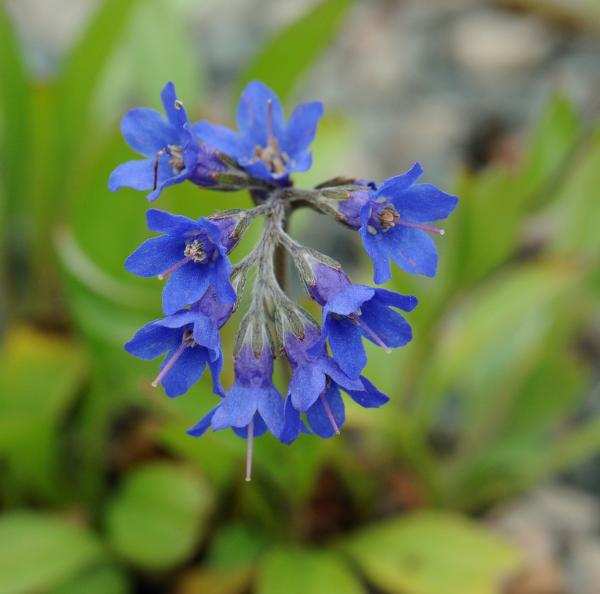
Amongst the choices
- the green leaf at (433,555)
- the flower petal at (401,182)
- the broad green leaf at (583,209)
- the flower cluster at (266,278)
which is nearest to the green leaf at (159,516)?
the green leaf at (433,555)

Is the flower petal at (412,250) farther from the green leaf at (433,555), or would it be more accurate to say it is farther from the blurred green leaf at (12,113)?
the blurred green leaf at (12,113)

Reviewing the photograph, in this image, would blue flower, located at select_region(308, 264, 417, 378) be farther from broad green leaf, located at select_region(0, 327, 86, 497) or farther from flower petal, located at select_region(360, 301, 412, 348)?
broad green leaf, located at select_region(0, 327, 86, 497)

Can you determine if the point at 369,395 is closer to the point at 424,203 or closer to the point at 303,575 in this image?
the point at 424,203

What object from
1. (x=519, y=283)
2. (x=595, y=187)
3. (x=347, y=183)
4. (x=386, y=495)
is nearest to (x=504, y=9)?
(x=595, y=187)

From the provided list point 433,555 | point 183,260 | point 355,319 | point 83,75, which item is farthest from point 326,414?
point 83,75

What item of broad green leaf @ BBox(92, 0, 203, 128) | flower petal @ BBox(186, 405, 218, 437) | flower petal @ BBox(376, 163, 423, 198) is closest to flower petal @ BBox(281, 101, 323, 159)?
flower petal @ BBox(376, 163, 423, 198)

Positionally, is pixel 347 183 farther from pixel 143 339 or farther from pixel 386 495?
pixel 386 495
